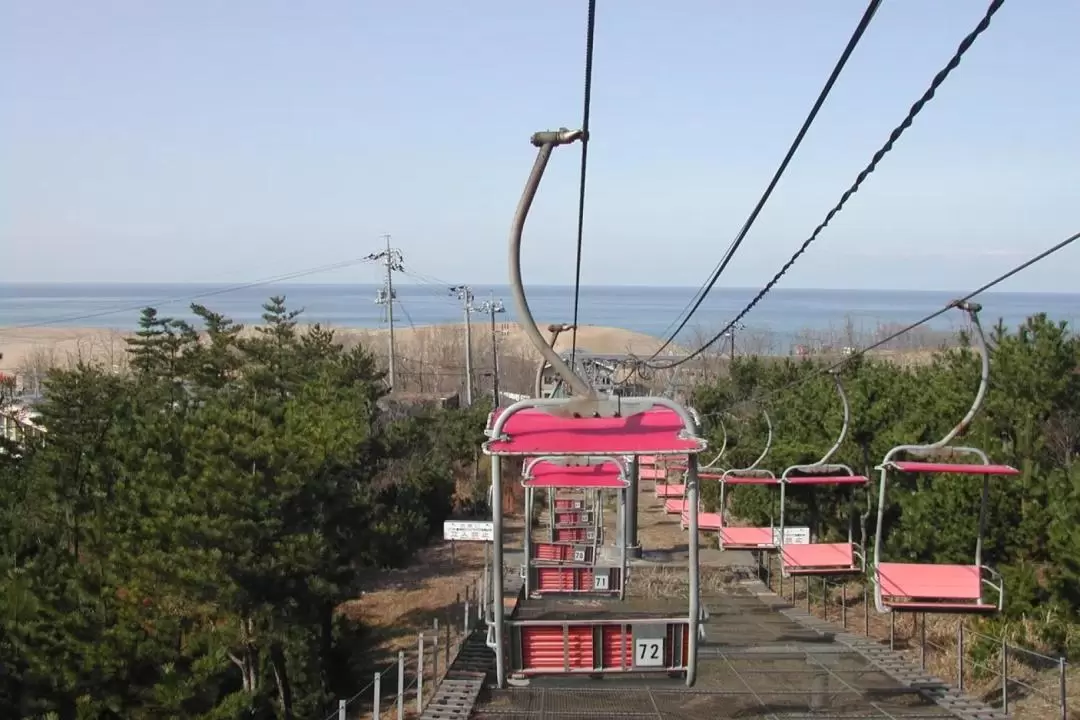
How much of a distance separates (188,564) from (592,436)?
26.8ft

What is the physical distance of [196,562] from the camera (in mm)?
12906

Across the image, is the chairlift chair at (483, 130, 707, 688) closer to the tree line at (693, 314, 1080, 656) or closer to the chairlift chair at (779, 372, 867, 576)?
the chairlift chair at (779, 372, 867, 576)

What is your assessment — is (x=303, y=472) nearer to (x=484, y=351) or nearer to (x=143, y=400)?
(x=143, y=400)

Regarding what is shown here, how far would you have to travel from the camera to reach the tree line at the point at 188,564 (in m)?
12.1

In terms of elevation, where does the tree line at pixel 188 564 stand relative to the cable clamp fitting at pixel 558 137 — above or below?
below

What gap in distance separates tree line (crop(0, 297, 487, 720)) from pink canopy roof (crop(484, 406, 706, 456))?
7.07 metres

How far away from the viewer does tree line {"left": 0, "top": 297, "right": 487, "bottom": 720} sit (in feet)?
39.8

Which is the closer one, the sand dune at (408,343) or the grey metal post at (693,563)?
the grey metal post at (693,563)

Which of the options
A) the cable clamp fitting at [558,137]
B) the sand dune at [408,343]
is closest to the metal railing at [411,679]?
the cable clamp fitting at [558,137]

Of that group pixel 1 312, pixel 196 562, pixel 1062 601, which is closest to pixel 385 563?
pixel 196 562

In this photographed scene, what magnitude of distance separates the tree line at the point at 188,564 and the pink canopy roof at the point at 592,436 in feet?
23.2

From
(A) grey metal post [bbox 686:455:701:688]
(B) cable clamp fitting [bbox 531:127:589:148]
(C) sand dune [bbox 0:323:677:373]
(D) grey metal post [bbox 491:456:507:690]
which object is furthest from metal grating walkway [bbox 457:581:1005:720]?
(C) sand dune [bbox 0:323:677:373]

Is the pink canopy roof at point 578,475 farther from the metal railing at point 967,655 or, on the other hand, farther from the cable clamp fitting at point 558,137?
the cable clamp fitting at point 558,137

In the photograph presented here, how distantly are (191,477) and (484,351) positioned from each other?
84506mm
